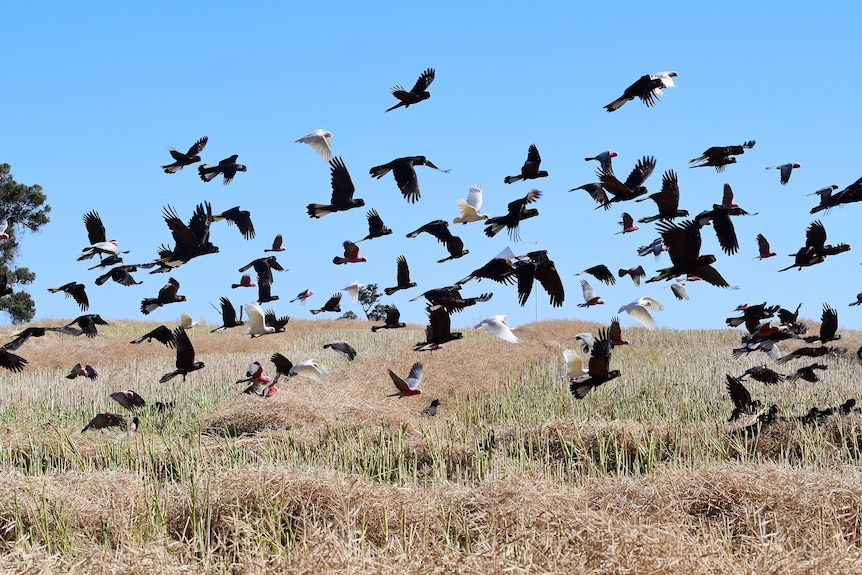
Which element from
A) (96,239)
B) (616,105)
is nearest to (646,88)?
(616,105)

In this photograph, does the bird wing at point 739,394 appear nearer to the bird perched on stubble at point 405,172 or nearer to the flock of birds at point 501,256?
the flock of birds at point 501,256

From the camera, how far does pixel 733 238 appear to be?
8.36m

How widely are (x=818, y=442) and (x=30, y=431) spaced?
28.0ft

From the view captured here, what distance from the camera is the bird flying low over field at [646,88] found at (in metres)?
8.41

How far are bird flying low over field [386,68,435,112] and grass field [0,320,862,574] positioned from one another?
3381 millimetres

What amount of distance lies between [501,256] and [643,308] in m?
1.93

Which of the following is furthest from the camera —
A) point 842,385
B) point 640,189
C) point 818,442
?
point 842,385

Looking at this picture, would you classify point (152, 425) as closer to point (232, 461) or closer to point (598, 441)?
point (232, 461)

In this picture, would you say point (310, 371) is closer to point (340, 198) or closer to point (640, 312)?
point (340, 198)

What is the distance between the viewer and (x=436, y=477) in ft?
26.2

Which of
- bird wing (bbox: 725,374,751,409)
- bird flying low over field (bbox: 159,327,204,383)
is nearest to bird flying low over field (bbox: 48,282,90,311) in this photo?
bird flying low over field (bbox: 159,327,204,383)

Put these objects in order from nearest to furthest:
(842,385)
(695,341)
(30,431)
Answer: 1. (30,431)
2. (842,385)
3. (695,341)

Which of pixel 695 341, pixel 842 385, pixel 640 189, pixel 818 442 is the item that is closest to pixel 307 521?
pixel 640 189

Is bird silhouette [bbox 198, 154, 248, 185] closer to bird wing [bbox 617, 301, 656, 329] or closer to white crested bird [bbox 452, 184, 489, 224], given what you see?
white crested bird [bbox 452, 184, 489, 224]
